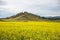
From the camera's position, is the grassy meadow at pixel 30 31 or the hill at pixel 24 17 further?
the hill at pixel 24 17

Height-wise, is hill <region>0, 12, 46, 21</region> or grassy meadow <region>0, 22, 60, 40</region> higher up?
hill <region>0, 12, 46, 21</region>

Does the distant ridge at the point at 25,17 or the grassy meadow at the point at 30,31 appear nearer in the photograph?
the grassy meadow at the point at 30,31

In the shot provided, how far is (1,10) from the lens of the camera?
115 inches

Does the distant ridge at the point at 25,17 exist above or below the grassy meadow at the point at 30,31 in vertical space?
above

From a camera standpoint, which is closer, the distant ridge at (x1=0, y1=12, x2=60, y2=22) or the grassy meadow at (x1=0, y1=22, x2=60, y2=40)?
the grassy meadow at (x1=0, y1=22, x2=60, y2=40)

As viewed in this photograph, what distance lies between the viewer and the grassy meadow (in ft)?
8.67

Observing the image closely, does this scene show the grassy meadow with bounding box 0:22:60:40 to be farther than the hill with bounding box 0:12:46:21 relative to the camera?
No

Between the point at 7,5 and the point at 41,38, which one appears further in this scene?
the point at 7,5

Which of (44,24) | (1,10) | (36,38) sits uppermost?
(1,10)

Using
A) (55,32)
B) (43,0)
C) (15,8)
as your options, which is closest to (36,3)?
(43,0)

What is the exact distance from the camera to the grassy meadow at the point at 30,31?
8.67 feet

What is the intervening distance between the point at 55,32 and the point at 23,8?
0.74 metres

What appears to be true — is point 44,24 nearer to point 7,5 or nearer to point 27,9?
point 27,9

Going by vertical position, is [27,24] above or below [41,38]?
above
